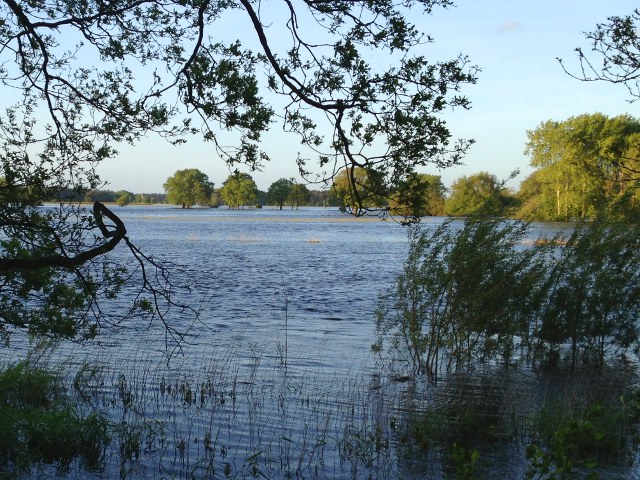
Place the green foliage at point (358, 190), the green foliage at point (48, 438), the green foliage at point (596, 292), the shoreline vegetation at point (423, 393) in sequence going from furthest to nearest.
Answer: the green foliage at point (596, 292) < the shoreline vegetation at point (423, 393) < the green foliage at point (48, 438) < the green foliage at point (358, 190)

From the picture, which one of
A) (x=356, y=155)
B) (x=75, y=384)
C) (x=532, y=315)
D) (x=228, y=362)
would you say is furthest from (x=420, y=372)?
(x=356, y=155)

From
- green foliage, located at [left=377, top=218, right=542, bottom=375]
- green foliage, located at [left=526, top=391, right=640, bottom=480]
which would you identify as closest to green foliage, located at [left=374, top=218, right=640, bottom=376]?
green foliage, located at [left=377, top=218, right=542, bottom=375]

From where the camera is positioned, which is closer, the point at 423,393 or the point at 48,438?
the point at 48,438

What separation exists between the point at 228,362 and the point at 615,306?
10.2 m

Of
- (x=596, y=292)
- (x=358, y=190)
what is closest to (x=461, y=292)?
(x=596, y=292)

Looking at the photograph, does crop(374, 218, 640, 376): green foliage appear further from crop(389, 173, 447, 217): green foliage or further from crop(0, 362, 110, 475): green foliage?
crop(389, 173, 447, 217): green foliage

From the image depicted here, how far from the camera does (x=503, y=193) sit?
60.7 feet

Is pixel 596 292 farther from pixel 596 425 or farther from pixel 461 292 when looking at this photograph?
pixel 596 425

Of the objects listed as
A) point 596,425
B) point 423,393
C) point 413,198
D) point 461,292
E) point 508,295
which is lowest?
point 423,393

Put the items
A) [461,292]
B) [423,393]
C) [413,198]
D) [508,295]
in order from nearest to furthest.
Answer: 1. [413,198]
2. [423,393]
3. [461,292]
4. [508,295]

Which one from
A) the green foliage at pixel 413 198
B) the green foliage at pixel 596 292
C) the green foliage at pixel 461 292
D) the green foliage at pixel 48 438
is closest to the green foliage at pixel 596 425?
the green foliage at pixel 461 292

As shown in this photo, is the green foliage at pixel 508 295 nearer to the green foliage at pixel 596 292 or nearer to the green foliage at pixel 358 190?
the green foliage at pixel 596 292

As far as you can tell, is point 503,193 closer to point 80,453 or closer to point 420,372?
point 420,372

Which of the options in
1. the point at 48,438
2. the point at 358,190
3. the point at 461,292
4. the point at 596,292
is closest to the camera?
the point at 358,190
